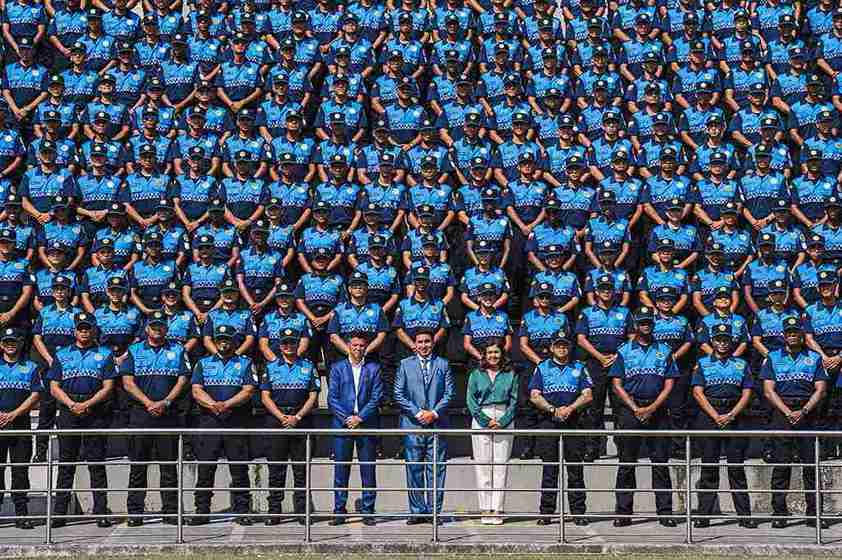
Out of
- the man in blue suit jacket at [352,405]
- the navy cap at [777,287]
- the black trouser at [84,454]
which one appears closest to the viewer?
the black trouser at [84,454]

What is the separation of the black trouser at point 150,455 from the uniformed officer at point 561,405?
388 centimetres

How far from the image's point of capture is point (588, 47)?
20797 mm

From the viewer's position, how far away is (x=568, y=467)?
15664mm

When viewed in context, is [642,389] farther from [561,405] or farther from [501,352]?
[501,352]

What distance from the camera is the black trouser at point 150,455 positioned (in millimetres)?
15445

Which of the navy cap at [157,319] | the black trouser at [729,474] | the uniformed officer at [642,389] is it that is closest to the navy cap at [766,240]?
the uniformed officer at [642,389]

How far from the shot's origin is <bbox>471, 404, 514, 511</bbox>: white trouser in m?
15.2

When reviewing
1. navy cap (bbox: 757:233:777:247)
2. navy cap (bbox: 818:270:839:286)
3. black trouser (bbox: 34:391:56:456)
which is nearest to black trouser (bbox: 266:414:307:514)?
black trouser (bbox: 34:391:56:456)

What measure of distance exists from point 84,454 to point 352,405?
287cm

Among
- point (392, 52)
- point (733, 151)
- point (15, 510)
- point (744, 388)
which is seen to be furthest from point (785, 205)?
point (15, 510)

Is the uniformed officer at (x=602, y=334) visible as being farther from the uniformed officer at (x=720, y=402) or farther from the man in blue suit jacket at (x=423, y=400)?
the man in blue suit jacket at (x=423, y=400)

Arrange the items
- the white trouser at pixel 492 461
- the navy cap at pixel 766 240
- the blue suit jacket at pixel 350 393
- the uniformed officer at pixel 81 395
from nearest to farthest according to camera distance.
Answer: the white trouser at pixel 492 461
the uniformed officer at pixel 81 395
the blue suit jacket at pixel 350 393
the navy cap at pixel 766 240

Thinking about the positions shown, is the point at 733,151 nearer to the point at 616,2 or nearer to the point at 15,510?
the point at 616,2

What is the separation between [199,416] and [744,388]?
585cm
